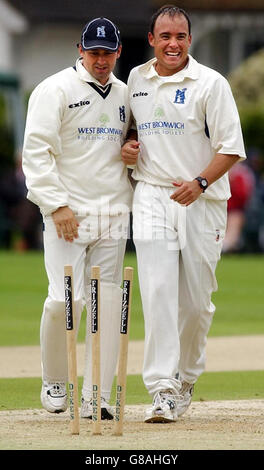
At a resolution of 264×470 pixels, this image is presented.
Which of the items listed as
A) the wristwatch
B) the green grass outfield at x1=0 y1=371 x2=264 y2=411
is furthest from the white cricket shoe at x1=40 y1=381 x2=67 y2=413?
the wristwatch

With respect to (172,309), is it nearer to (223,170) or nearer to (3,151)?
(223,170)

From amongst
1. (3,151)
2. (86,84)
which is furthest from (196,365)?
(3,151)

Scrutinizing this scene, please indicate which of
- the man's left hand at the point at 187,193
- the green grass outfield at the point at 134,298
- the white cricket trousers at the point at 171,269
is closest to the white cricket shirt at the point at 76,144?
the white cricket trousers at the point at 171,269

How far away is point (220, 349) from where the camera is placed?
11.4 m

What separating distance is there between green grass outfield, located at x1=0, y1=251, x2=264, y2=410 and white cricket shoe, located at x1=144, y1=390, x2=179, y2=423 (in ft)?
3.43

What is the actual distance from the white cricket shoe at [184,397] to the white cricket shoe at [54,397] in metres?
0.71

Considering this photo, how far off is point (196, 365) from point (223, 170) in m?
1.30

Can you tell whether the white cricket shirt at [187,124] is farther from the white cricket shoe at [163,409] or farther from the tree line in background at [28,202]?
the tree line in background at [28,202]

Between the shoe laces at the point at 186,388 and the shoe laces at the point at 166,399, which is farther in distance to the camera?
the shoe laces at the point at 186,388

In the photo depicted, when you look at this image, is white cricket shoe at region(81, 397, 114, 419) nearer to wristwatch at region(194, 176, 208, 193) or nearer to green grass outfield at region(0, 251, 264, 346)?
wristwatch at region(194, 176, 208, 193)

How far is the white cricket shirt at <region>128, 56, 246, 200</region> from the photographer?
7.52 metres

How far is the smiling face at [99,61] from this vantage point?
761cm

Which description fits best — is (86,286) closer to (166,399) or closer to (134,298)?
(166,399)

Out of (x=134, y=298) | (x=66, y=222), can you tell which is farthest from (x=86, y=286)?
(x=134, y=298)
